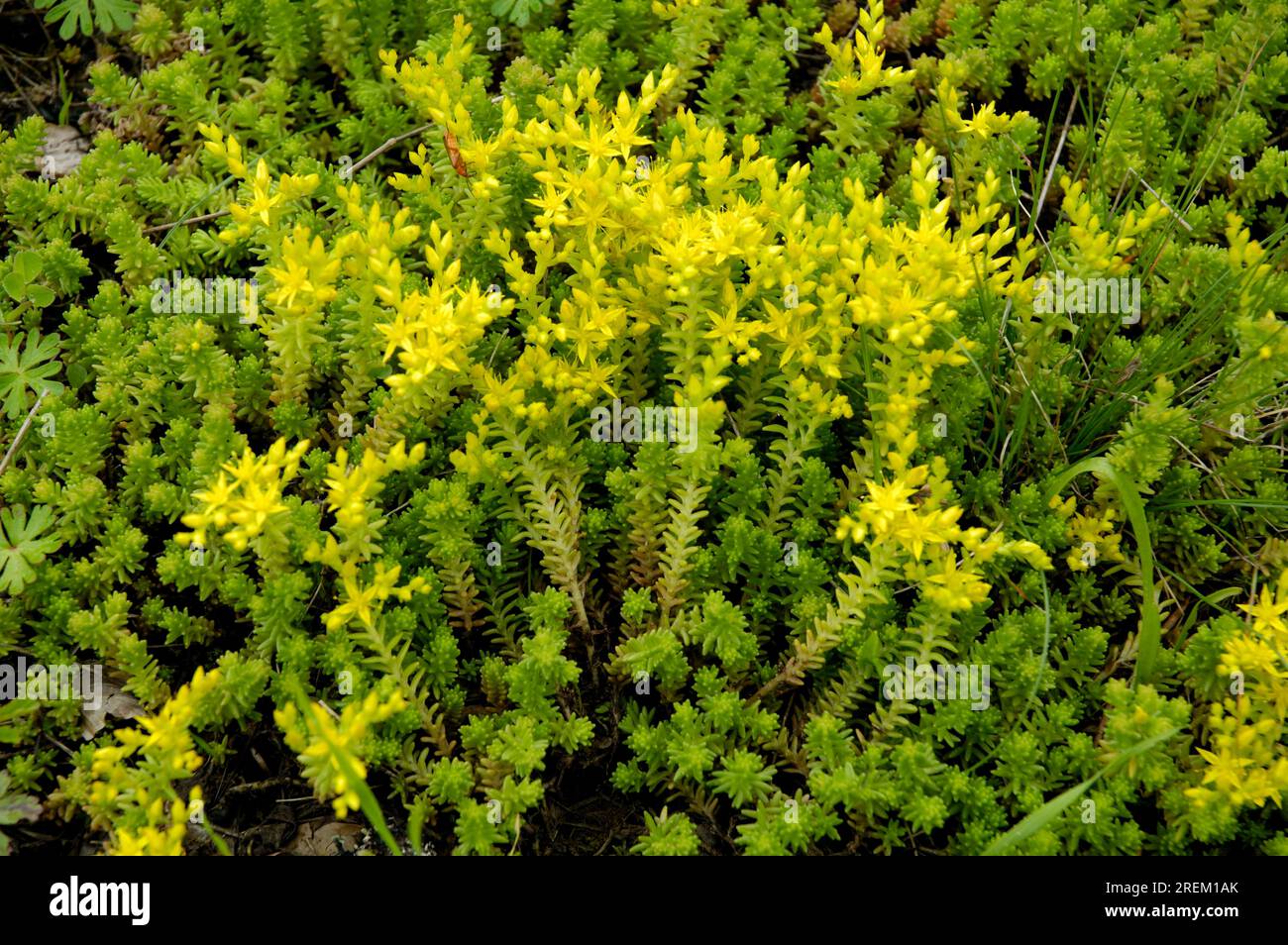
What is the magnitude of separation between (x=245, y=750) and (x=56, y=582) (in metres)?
0.75

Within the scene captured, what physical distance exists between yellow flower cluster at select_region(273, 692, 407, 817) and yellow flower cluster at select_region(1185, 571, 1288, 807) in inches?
79.8

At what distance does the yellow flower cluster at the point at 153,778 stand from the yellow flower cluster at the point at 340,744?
0.24 meters

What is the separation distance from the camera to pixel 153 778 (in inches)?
104

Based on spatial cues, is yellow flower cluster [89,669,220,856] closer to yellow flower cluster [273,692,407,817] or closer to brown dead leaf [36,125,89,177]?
yellow flower cluster [273,692,407,817]

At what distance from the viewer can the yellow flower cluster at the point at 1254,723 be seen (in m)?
2.74

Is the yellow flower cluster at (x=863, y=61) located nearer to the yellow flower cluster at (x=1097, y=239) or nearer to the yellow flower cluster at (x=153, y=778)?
the yellow flower cluster at (x=1097, y=239)

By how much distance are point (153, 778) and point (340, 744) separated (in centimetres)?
60

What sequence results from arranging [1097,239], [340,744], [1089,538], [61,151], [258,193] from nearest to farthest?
[340,744], [258,193], [1097,239], [1089,538], [61,151]

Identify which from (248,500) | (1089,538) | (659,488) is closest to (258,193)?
(248,500)

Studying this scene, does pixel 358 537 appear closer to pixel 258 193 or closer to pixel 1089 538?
pixel 258 193

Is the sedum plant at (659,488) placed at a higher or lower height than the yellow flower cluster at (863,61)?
lower

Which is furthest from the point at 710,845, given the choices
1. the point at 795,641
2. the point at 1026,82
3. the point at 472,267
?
the point at 1026,82

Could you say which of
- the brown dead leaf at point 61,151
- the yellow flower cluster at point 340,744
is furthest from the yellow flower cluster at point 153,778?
the brown dead leaf at point 61,151

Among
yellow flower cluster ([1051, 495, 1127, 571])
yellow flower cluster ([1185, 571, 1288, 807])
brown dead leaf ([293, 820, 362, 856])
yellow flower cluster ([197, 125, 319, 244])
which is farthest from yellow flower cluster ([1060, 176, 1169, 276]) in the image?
brown dead leaf ([293, 820, 362, 856])
